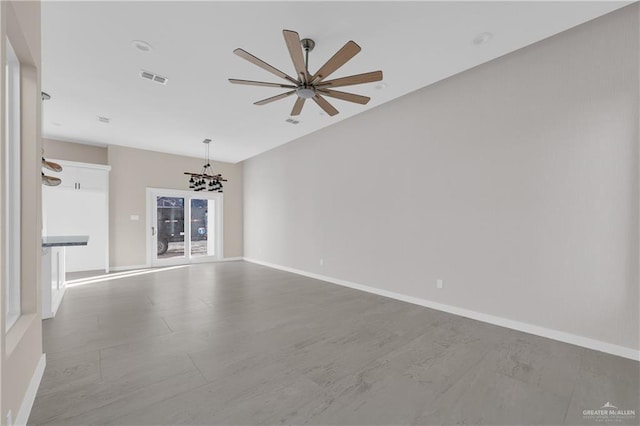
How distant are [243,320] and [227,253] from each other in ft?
19.2

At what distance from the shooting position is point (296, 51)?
242cm

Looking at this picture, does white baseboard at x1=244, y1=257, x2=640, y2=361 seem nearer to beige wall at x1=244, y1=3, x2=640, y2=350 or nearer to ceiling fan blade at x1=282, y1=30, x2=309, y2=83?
beige wall at x1=244, y1=3, x2=640, y2=350

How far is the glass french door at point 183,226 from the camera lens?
7.87 m

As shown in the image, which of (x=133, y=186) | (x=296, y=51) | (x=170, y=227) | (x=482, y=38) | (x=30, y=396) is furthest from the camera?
(x=170, y=227)

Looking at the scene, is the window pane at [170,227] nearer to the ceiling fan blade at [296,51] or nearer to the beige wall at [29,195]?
the beige wall at [29,195]

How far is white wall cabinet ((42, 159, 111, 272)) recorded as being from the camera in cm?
A: 668

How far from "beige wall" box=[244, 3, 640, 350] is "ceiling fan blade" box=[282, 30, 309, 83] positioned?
2.37 m

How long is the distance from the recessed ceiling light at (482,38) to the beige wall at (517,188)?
28.1 inches

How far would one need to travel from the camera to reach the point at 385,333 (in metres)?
3.25

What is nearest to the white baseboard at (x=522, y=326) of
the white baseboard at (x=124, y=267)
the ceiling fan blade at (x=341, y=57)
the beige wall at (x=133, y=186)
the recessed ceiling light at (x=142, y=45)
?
the ceiling fan blade at (x=341, y=57)

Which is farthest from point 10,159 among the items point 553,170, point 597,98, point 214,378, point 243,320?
point 597,98

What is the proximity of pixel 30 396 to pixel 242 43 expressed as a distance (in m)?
3.55

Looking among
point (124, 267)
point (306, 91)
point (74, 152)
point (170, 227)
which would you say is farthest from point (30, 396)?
point (74, 152)

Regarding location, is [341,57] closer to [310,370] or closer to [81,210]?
[310,370]
